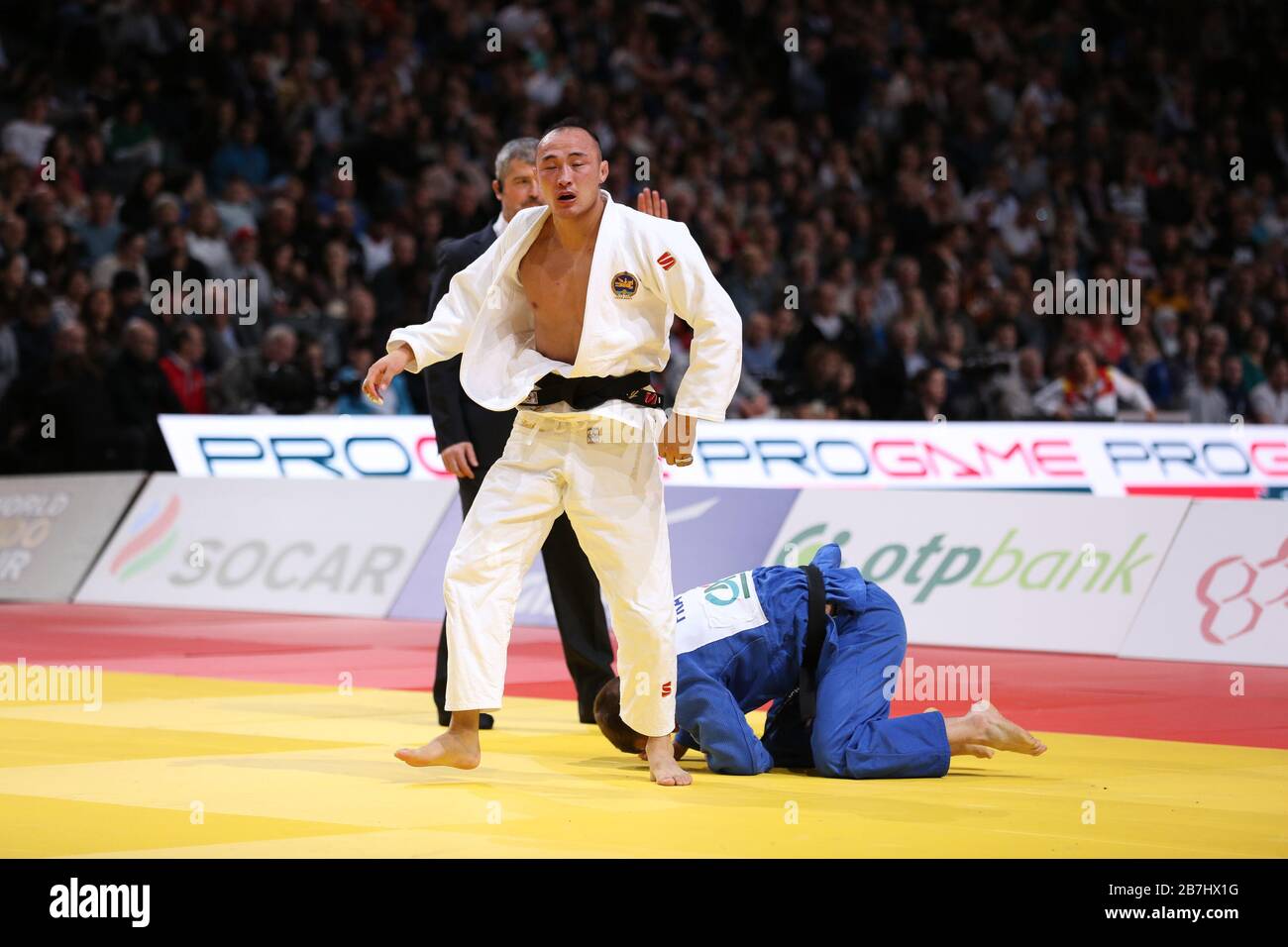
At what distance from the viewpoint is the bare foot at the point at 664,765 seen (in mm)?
4746

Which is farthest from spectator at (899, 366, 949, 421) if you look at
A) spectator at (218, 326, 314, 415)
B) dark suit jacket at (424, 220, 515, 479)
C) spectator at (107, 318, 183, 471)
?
dark suit jacket at (424, 220, 515, 479)

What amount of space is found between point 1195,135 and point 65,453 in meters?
11.4

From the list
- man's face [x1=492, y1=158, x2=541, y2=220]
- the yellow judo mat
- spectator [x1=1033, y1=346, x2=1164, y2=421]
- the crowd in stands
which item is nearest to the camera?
the yellow judo mat

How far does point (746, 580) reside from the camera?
5.16m

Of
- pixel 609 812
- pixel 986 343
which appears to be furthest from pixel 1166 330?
pixel 609 812

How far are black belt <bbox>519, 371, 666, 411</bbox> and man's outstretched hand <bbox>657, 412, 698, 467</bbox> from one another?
15 centimetres

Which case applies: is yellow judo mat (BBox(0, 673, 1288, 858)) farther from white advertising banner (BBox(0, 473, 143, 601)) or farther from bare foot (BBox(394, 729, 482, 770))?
white advertising banner (BBox(0, 473, 143, 601))

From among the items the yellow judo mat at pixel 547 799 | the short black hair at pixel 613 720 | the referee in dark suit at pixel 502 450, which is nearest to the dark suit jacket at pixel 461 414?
the referee in dark suit at pixel 502 450

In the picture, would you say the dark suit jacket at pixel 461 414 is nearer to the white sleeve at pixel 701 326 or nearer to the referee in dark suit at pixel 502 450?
the referee in dark suit at pixel 502 450

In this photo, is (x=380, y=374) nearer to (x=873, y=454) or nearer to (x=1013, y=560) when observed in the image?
(x=1013, y=560)

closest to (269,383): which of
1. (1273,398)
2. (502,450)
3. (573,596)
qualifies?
(502,450)

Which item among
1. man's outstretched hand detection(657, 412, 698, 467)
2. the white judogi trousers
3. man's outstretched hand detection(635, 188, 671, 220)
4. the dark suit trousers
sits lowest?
the dark suit trousers

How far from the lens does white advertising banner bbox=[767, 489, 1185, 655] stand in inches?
322

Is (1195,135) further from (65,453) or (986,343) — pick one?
(65,453)
